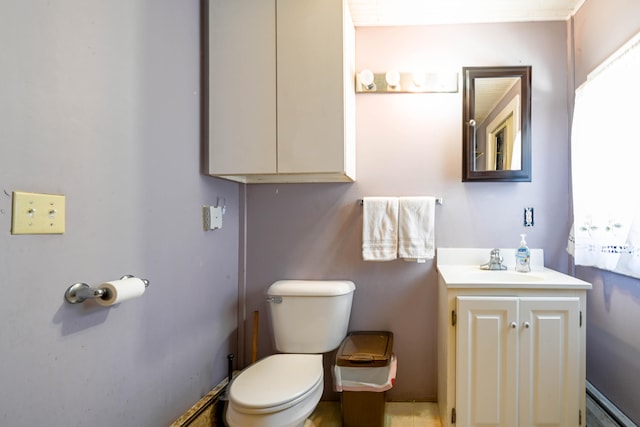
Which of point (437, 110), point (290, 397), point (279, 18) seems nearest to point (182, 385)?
point (290, 397)

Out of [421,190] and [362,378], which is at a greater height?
[421,190]

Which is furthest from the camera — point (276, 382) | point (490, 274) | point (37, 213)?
point (490, 274)

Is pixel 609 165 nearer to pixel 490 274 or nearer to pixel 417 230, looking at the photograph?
pixel 490 274

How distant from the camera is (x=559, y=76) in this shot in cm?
210

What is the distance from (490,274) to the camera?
193 cm

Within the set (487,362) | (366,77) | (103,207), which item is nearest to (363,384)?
(487,362)

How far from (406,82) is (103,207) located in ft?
5.78

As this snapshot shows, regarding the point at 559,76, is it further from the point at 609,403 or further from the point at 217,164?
the point at 217,164

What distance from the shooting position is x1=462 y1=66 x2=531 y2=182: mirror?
2.05 metres

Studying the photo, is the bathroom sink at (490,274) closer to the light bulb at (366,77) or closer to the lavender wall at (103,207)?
the light bulb at (366,77)

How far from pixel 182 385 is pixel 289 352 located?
1.95ft

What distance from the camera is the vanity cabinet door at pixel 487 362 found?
5.31 ft

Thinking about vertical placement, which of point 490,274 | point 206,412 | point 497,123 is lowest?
point 206,412

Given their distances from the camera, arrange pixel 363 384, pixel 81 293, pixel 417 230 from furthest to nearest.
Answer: pixel 417 230
pixel 363 384
pixel 81 293
